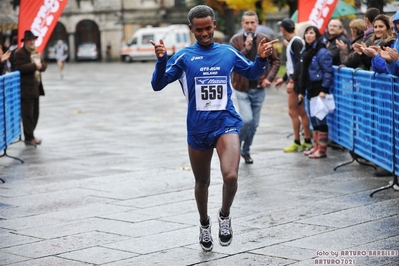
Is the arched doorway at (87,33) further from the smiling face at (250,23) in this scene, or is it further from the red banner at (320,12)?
the smiling face at (250,23)

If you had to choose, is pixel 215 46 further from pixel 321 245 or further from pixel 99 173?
pixel 99 173

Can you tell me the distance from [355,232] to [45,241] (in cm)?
254

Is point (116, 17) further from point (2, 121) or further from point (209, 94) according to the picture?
point (209, 94)

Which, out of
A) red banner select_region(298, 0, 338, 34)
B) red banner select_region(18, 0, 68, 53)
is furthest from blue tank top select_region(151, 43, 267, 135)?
red banner select_region(18, 0, 68, 53)

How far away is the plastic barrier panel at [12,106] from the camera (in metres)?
13.0

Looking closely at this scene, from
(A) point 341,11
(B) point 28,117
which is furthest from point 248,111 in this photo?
(A) point 341,11

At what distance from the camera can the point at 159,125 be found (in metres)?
17.4

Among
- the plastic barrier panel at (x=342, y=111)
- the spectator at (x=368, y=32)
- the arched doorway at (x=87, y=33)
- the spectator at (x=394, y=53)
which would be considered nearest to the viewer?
the spectator at (x=394, y=53)

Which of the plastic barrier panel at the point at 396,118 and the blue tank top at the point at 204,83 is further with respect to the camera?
the plastic barrier panel at the point at 396,118

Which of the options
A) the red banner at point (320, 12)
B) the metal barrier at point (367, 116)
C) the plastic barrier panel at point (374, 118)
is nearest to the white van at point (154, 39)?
the red banner at point (320, 12)

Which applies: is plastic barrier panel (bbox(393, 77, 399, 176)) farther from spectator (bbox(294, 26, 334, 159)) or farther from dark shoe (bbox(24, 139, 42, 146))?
dark shoe (bbox(24, 139, 42, 146))

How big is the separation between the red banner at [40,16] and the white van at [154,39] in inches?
1761

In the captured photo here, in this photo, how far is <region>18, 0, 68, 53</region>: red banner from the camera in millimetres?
13625

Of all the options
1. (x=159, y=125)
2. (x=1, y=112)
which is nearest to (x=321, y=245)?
(x=1, y=112)
